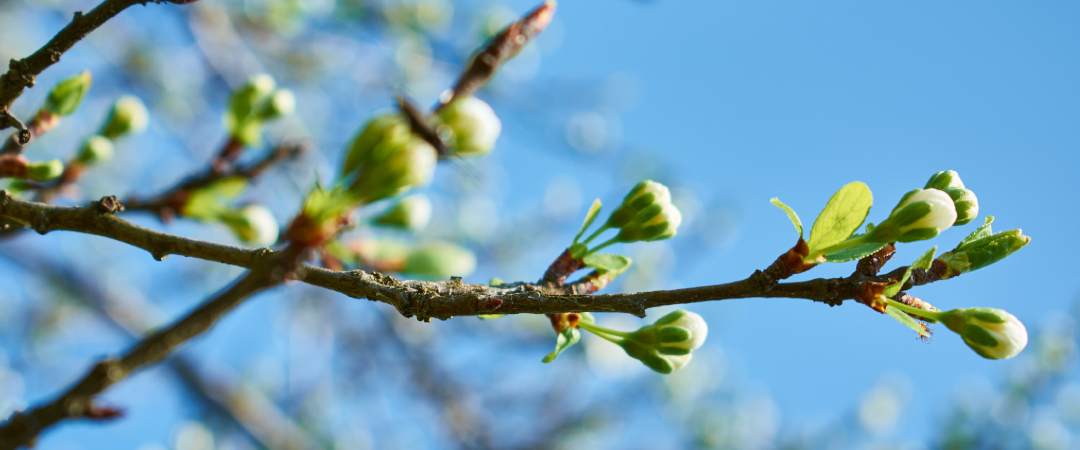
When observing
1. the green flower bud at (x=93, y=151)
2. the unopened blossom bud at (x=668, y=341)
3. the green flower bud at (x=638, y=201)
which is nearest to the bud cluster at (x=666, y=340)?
the unopened blossom bud at (x=668, y=341)

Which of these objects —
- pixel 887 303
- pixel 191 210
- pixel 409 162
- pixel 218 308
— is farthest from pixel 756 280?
pixel 191 210

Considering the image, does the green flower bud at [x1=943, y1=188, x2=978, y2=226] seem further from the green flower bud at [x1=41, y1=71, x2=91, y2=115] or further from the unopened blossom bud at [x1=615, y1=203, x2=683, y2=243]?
the green flower bud at [x1=41, y1=71, x2=91, y2=115]

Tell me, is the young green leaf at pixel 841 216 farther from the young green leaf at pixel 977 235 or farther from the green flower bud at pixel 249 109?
the green flower bud at pixel 249 109

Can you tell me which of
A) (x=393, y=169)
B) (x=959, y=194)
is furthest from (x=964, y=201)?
(x=393, y=169)

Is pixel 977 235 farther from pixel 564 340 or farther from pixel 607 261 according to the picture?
pixel 564 340

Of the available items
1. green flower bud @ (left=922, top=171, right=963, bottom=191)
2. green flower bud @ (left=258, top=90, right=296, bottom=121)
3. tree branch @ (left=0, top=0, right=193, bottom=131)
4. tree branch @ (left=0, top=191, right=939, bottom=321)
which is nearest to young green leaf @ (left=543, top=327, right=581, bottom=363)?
tree branch @ (left=0, top=191, right=939, bottom=321)

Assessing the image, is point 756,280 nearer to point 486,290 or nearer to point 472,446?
point 486,290

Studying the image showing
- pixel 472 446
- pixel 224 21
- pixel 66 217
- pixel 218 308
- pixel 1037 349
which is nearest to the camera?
pixel 218 308
